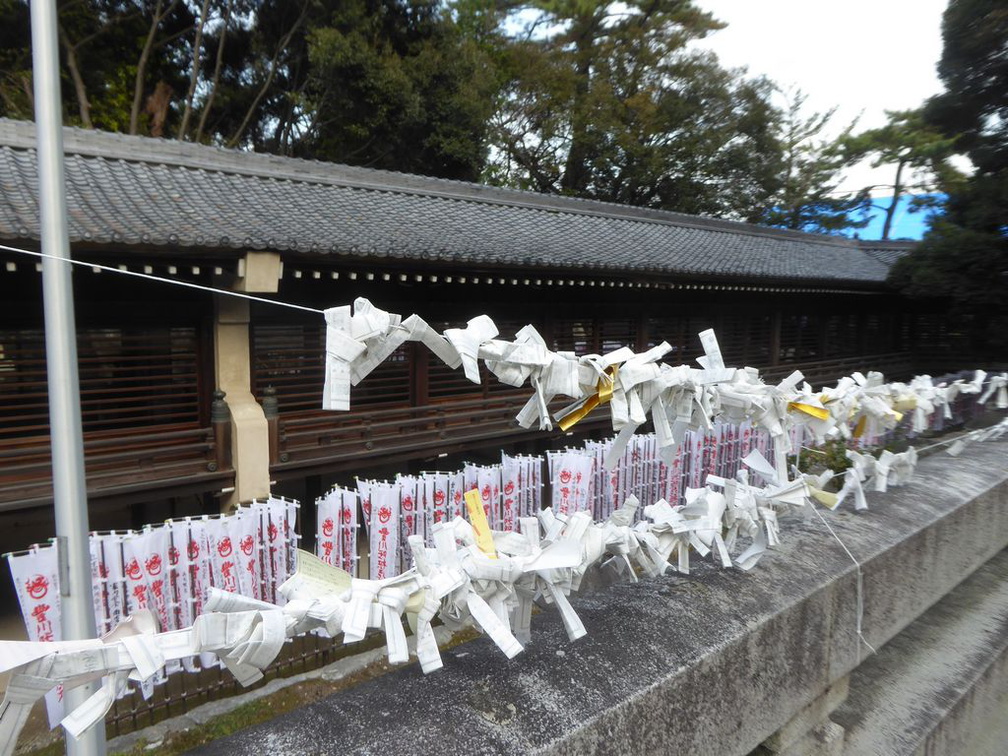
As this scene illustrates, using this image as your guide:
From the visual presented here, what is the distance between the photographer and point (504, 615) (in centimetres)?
136

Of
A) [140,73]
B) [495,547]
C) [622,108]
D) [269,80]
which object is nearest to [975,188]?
[622,108]

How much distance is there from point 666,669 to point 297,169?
30.3ft

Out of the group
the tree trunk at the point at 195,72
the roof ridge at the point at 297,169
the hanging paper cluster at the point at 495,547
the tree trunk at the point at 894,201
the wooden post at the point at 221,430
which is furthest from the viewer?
the tree trunk at the point at 894,201

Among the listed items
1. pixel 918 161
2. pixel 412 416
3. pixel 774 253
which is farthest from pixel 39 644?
pixel 918 161

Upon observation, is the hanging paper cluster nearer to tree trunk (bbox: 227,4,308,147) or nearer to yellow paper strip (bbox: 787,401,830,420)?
yellow paper strip (bbox: 787,401,830,420)

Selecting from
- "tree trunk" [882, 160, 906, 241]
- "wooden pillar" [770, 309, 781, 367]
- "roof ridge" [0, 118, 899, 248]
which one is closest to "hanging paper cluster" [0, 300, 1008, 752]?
"roof ridge" [0, 118, 899, 248]

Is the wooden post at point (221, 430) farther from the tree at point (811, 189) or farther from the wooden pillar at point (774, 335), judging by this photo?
the tree at point (811, 189)

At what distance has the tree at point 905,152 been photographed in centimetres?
2264

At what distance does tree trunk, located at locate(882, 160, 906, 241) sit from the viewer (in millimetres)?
24939

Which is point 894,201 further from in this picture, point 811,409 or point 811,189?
point 811,409

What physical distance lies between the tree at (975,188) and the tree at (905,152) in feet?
31.1

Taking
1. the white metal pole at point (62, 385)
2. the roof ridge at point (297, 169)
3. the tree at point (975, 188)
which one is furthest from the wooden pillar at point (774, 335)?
the white metal pole at point (62, 385)

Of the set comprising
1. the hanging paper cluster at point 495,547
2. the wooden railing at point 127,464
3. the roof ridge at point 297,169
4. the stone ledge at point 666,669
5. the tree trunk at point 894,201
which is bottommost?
the wooden railing at point 127,464

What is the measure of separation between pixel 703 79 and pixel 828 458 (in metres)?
20.6
